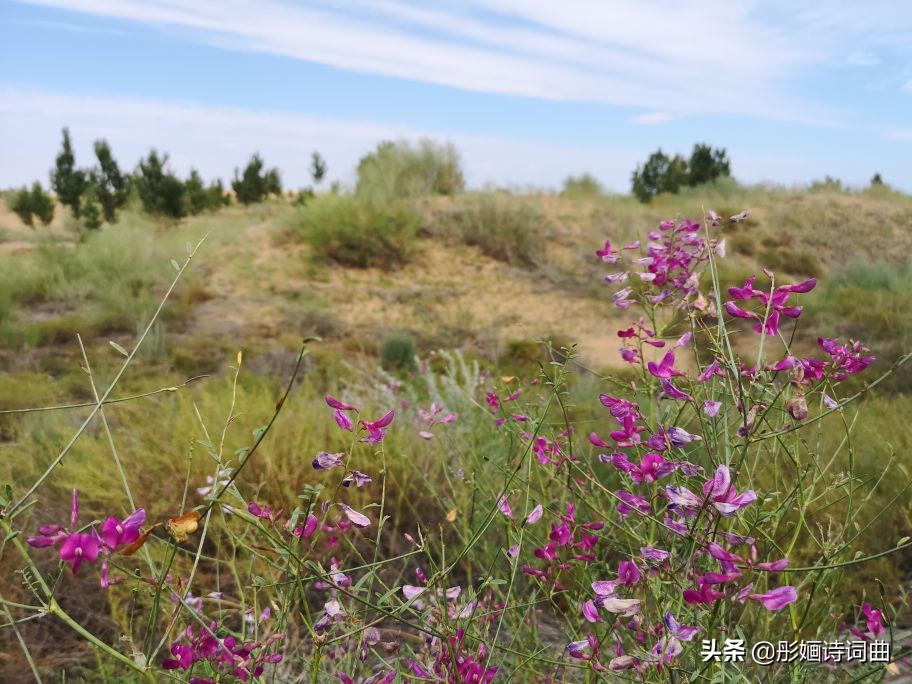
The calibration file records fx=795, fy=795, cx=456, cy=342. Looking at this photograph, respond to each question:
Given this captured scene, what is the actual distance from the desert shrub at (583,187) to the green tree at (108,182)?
497 inches

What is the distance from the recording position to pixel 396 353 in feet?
27.2

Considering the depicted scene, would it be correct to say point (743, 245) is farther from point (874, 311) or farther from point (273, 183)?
point (273, 183)

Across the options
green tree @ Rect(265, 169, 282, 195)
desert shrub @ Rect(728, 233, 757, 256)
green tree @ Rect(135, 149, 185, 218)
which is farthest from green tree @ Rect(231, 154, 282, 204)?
desert shrub @ Rect(728, 233, 757, 256)

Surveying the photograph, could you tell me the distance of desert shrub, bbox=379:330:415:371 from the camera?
26.8 ft

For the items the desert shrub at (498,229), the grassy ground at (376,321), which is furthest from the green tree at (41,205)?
the desert shrub at (498,229)

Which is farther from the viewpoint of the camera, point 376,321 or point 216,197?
point 216,197

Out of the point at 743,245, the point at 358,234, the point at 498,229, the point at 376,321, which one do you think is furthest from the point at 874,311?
the point at 358,234

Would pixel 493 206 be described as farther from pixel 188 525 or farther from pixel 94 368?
pixel 188 525

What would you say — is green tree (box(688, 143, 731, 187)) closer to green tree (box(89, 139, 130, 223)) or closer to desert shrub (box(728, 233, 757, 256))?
desert shrub (box(728, 233, 757, 256))

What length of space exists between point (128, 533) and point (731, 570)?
84 cm

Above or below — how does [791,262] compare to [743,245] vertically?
below

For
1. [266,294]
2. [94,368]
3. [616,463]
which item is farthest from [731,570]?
[266,294]

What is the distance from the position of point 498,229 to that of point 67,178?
14685 millimetres

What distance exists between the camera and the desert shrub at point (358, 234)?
12.7 metres
